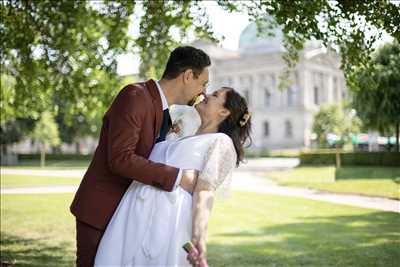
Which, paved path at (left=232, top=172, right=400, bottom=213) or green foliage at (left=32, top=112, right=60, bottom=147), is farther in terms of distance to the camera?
green foliage at (left=32, top=112, right=60, bottom=147)

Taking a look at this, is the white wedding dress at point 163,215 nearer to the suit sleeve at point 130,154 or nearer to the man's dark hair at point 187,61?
the suit sleeve at point 130,154

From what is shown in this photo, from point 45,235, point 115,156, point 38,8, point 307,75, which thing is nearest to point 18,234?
point 45,235

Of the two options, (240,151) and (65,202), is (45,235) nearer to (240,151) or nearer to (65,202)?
(65,202)

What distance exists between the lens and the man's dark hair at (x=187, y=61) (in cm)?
298

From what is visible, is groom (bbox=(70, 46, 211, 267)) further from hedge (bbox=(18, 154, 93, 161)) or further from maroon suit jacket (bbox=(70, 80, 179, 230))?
hedge (bbox=(18, 154, 93, 161))

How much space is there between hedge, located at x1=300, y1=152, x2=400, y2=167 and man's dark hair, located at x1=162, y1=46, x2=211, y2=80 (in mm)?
24441

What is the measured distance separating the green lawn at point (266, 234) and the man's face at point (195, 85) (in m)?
4.16

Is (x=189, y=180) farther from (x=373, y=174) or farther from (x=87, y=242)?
(x=373, y=174)

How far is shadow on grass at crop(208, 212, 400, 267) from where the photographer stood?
6871 millimetres

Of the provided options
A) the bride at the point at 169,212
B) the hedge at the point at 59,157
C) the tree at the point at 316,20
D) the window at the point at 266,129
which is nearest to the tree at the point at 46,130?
the hedge at the point at 59,157

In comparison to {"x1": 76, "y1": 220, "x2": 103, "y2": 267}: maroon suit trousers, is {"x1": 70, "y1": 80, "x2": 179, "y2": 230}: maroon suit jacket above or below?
above

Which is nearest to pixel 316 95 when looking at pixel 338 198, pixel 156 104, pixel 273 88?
pixel 273 88

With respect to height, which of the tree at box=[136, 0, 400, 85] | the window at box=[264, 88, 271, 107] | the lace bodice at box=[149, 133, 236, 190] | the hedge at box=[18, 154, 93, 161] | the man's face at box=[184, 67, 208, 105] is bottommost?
the hedge at box=[18, 154, 93, 161]

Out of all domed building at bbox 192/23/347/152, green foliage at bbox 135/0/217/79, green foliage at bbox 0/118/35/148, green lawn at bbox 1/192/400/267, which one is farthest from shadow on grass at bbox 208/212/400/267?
domed building at bbox 192/23/347/152
